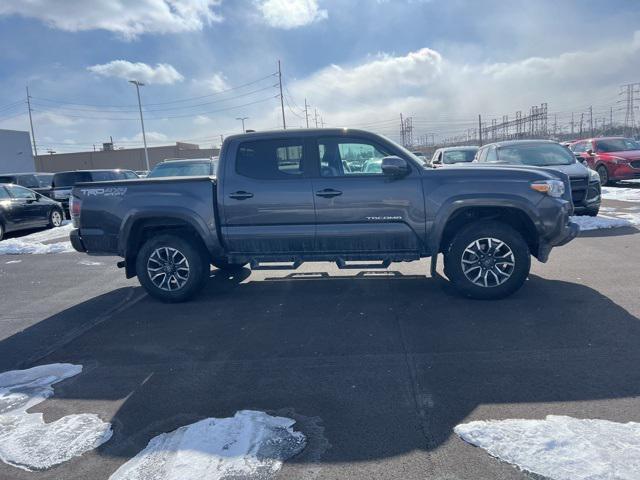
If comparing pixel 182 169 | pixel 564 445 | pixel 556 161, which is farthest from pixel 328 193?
pixel 182 169

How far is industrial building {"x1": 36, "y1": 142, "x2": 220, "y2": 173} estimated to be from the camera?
6850 cm

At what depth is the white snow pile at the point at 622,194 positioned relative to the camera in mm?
14391

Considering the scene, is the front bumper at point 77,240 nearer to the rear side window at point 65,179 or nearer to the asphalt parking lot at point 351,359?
the asphalt parking lot at point 351,359

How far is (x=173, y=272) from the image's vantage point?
617cm

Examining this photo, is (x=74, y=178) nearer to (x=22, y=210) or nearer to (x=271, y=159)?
(x=22, y=210)

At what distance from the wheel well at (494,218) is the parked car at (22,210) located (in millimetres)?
12530

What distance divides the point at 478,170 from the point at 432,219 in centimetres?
78

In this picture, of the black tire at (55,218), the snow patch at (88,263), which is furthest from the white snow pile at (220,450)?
the black tire at (55,218)

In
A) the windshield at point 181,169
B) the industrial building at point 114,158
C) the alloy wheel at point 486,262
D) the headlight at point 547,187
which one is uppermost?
the industrial building at point 114,158

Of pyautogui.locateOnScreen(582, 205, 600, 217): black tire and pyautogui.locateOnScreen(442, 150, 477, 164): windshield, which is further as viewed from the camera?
pyautogui.locateOnScreen(442, 150, 477, 164): windshield

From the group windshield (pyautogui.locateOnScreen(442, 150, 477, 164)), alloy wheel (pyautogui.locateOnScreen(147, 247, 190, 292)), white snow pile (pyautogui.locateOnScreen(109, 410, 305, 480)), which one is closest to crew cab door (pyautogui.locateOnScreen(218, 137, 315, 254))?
alloy wheel (pyautogui.locateOnScreen(147, 247, 190, 292))

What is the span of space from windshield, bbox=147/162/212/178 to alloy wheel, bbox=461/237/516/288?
983 centimetres

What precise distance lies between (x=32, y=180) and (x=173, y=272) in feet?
50.9

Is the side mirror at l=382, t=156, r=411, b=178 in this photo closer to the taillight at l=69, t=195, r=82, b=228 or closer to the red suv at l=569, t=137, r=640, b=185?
the taillight at l=69, t=195, r=82, b=228
